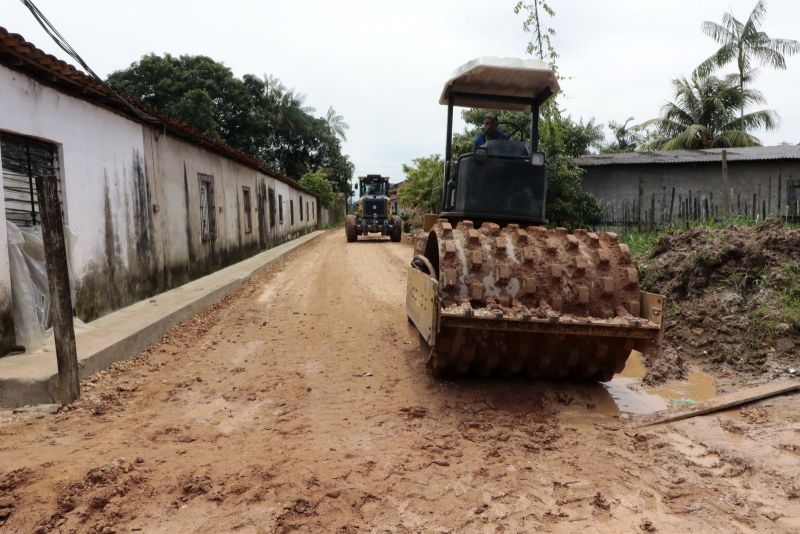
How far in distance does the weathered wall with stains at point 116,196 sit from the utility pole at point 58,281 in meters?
1.21

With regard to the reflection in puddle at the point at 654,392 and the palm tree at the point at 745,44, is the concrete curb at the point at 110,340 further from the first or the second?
the palm tree at the point at 745,44

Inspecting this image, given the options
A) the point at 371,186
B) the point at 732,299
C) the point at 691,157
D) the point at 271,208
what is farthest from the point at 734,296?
the point at 371,186

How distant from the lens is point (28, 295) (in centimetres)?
523

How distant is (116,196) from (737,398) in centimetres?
765

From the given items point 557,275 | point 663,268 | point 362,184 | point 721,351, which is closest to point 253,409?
point 557,275

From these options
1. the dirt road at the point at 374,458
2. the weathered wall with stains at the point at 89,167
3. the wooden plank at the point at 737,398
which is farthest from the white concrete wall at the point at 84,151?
the wooden plank at the point at 737,398

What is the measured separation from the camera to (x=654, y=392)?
15.0ft

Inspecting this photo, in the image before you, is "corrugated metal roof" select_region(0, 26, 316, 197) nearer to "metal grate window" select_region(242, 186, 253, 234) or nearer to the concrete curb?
the concrete curb

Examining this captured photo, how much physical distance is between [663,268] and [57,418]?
6.80 m

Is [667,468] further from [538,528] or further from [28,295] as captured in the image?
[28,295]

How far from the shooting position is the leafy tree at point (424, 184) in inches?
797

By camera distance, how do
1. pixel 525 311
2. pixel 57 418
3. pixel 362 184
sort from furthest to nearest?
pixel 362 184 < pixel 57 418 < pixel 525 311

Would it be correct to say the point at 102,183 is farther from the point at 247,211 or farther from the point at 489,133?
the point at 247,211

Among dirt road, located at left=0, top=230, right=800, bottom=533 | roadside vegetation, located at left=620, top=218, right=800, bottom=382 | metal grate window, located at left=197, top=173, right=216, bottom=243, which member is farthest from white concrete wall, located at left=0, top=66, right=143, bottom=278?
roadside vegetation, located at left=620, top=218, right=800, bottom=382
